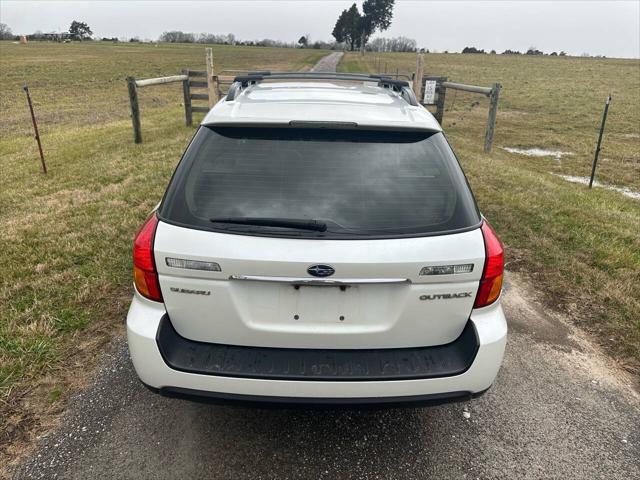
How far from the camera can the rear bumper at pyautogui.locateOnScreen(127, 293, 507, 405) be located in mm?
2080

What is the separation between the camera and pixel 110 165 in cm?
811

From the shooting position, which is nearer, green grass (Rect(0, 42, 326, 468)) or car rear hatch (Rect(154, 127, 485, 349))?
car rear hatch (Rect(154, 127, 485, 349))

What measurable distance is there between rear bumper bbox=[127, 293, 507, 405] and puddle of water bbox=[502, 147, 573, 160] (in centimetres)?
1060

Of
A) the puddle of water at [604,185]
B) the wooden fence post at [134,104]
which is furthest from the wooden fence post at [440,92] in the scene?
the wooden fence post at [134,104]

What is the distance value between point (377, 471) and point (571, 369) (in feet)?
5.51

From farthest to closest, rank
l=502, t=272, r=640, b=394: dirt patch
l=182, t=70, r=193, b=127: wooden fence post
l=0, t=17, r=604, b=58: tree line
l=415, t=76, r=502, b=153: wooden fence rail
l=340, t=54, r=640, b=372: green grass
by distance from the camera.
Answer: l=0, t=17, r=604, b=58: tree line < l=182, t=70, r=193, b=127: wooden fence post < l=415, t=76, r=502, b=153: wooden fence rail < l=340, t=54, r=640, b=372: green grass < l=502, t=272, r=640, b=394: dirt patch

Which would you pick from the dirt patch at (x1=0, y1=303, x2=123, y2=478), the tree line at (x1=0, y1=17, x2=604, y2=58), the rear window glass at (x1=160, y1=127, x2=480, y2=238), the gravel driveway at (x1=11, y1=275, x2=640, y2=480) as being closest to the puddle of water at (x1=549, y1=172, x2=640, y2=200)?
the gravel driveway at (x1=11, y1=275, x2=640, y2=480)

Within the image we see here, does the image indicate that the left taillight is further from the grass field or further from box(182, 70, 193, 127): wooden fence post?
box(182, 70, 193, 127): wooden fence post

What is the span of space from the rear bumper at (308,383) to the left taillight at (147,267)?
6 cm

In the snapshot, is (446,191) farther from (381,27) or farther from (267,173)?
(381,27)

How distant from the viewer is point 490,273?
2.18 meters

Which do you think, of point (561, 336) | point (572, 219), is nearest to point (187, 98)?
point (572, 219)

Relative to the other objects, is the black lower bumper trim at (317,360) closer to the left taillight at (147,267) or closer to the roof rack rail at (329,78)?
the left taillight at (147,267)

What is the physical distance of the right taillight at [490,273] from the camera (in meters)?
2.16
